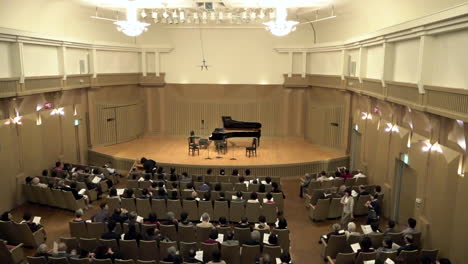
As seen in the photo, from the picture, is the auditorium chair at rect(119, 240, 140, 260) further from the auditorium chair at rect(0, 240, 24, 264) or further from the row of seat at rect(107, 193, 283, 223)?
the row of seat at rect(107, 193, 283, 223)

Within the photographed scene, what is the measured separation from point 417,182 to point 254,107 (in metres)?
13.6

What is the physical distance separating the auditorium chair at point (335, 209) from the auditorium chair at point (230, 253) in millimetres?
4876

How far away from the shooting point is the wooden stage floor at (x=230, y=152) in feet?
55.9

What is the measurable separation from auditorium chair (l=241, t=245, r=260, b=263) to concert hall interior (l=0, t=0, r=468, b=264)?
0.09ft

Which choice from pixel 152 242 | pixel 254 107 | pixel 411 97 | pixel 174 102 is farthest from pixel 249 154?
pixel 152 242

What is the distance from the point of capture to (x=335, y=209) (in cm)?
1207

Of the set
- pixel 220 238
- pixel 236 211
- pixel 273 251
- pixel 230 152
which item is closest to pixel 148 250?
pixel 220 238

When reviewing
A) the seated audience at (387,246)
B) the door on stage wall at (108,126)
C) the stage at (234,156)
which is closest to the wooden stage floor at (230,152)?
the stage at (234,156)

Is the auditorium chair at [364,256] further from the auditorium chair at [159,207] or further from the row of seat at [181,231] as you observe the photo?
the auditorium chair at [159,207]

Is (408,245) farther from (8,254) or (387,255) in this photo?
(8,254)

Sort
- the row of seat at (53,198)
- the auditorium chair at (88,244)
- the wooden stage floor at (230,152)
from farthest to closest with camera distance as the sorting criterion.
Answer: the wooden stage floor at (230,152) → the row of seat at (53,198) → the auditorium chair at (88,244)

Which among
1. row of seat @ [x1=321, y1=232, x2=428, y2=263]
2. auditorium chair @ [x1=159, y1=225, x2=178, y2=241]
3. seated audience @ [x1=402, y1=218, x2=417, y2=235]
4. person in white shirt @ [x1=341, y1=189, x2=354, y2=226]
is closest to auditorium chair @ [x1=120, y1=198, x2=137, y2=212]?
auditorium chair @ [x1=159, y1=225, x2=178, y2=241]

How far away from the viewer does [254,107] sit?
2311cm

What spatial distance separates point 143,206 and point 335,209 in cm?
616
